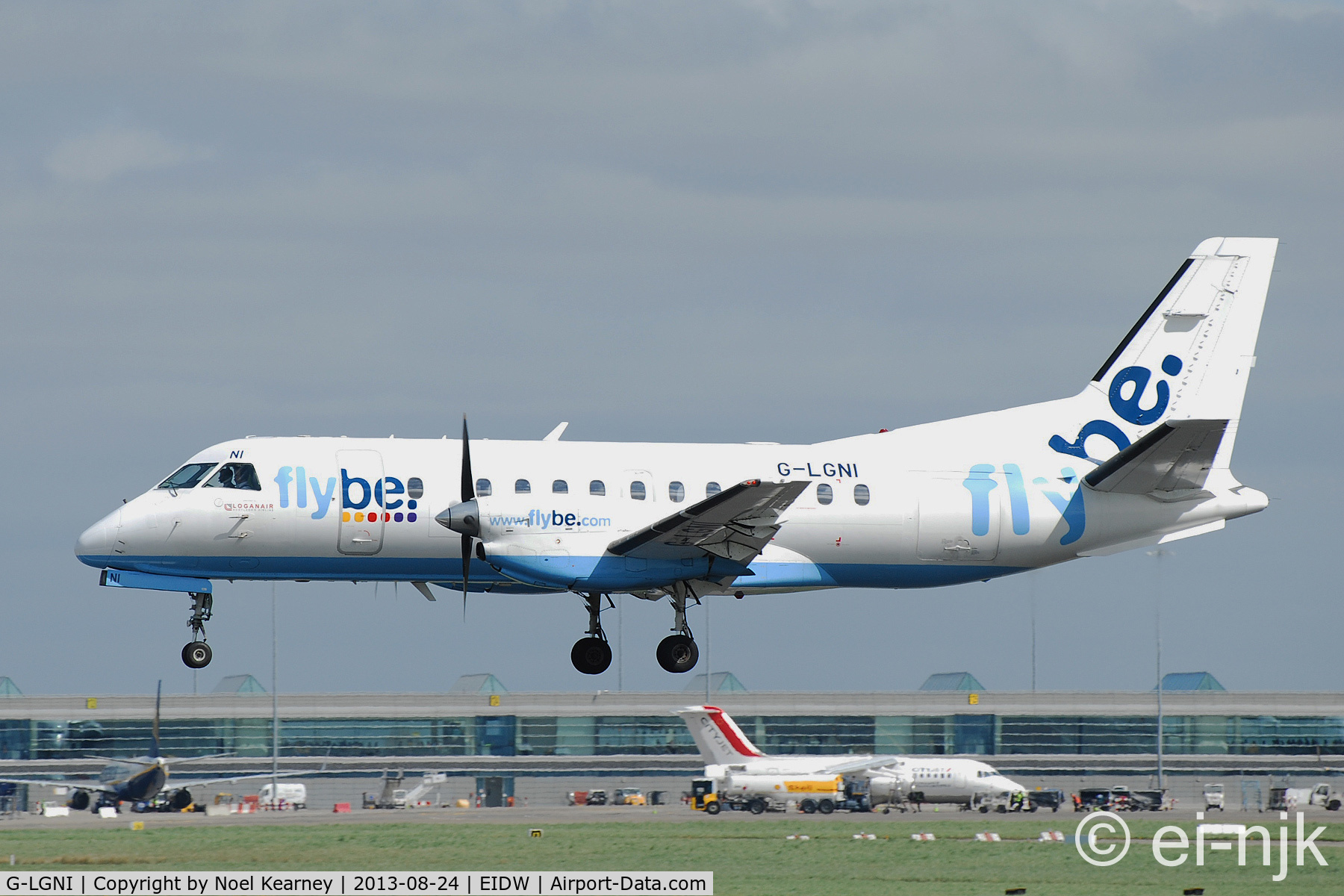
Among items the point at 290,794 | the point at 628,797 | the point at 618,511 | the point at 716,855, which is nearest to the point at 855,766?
the point at 716,855

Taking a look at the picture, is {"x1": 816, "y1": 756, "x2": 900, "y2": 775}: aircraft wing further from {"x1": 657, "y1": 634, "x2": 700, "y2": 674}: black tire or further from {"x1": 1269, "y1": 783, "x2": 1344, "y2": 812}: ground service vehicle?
{"x1": 657, "y1": 634, "x2": 700, "y2": 674}: black tire

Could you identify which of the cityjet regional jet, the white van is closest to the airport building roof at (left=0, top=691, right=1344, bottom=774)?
the white van

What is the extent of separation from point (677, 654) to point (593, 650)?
167 centimetres

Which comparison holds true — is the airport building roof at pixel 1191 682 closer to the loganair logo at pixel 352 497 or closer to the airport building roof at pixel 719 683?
the airport building roof at pixel 719 683

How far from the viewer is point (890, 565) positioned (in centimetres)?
2827

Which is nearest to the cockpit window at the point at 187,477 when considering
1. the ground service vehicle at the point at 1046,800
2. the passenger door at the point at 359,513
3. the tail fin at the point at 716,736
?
the passenger door at the point at 359,513

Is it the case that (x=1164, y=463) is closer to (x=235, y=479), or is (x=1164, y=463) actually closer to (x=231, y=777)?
(x=235, y=479)

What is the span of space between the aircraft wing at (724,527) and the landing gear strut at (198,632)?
7.39m

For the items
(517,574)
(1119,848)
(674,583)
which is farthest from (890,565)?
(1119,848)

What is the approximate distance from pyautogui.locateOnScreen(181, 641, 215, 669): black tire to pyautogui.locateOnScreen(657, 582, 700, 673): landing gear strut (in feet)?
25.9

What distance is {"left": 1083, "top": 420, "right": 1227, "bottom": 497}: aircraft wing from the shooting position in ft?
89.9

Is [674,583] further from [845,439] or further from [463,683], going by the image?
[463,683]

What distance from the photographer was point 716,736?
204ft

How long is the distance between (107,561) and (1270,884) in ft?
103
